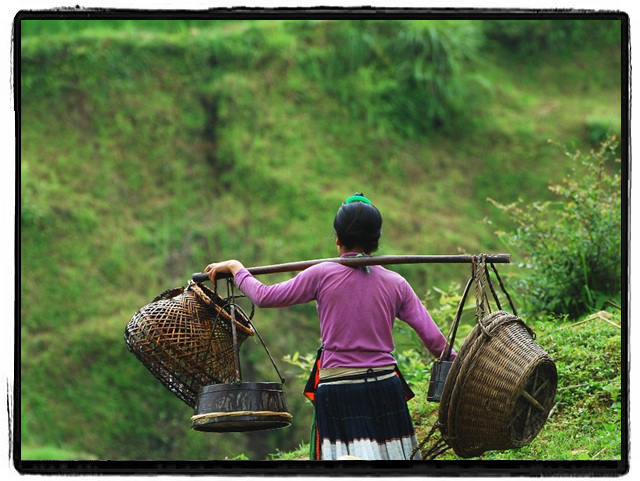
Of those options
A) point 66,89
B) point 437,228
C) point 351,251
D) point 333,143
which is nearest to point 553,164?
point 437,228

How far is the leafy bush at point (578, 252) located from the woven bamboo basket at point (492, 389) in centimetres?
226

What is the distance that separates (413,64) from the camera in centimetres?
902

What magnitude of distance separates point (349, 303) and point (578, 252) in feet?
8.48

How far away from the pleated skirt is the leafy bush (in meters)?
2.39

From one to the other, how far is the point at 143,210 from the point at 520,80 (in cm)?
434

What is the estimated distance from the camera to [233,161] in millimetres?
8734

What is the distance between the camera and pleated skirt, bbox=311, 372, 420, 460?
3.28 metres

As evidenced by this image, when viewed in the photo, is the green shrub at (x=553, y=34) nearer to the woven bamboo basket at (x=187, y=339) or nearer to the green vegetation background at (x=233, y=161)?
the green vegetation background at (x=233, y=161)

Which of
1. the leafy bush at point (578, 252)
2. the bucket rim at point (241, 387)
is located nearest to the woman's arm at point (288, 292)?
the bucket rim at point (241, 387)

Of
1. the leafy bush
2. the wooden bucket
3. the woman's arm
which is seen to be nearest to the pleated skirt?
the wooden bucket

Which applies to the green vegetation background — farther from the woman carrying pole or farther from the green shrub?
the woman carrying pole

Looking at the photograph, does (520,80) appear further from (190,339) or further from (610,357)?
(190,339)

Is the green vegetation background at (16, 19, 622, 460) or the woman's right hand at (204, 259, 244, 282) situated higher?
the green vegetation background at (16, 19, 622, 460)

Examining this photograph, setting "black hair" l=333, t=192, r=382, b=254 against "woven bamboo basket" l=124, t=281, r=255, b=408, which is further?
"woven bamboo basket" l=124, t=281, r=255, b=408
